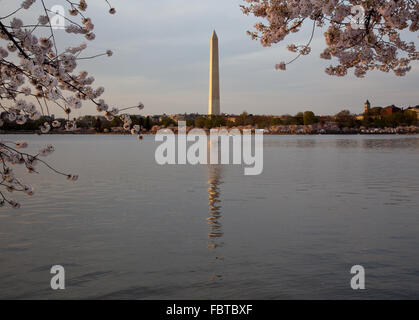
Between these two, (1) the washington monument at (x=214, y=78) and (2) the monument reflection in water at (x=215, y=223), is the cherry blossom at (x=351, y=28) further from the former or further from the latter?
(1) the washington monument at (x=214, y=78)

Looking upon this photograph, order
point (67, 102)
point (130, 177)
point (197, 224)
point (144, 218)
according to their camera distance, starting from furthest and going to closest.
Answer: point (130, 177), point (144, 218), point (197, 224), point (67, 102)

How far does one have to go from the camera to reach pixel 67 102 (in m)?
6.18

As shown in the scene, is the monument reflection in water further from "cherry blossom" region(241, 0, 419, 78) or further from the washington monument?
the washington monument

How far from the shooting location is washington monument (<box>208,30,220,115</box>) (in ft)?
291

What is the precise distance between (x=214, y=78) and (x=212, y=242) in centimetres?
8047

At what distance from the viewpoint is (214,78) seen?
90250 mm

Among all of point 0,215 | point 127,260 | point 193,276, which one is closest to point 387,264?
point 193,276

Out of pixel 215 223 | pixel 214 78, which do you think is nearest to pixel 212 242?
pixel 215 223

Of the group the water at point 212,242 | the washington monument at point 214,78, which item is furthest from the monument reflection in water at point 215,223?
the washington monument at point 214,78

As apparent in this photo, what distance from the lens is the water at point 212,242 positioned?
8289 millimetres

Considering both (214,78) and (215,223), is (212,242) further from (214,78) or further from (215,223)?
(214,78)

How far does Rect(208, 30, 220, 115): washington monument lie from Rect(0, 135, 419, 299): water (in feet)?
228

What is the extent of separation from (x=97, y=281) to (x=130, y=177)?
19.3m
